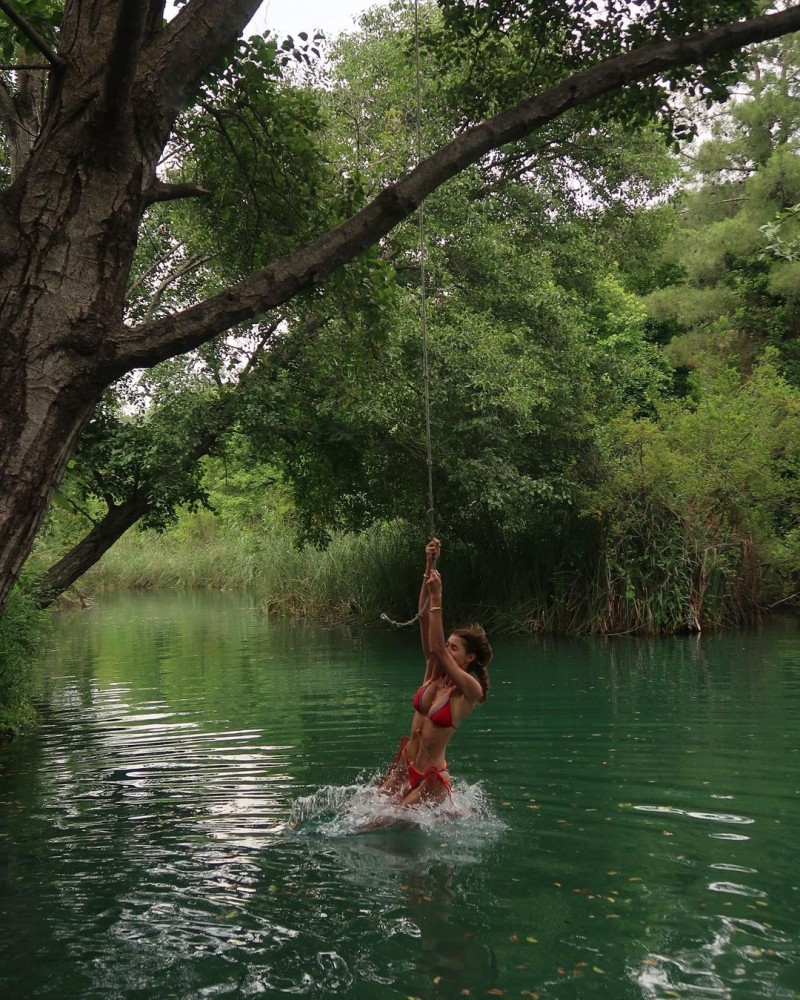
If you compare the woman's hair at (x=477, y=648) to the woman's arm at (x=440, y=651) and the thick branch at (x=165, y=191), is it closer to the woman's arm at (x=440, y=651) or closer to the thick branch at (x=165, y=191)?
the woman's arm at (x=440, y=651)

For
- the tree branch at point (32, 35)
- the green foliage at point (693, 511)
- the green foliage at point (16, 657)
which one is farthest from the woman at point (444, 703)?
the green foliage at point (693, 511)

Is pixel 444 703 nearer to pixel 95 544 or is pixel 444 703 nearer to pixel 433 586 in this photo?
pixel 433 586

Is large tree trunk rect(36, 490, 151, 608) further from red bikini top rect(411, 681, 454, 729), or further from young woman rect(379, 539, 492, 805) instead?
red bikini top rect(411, 681, 454, 729)

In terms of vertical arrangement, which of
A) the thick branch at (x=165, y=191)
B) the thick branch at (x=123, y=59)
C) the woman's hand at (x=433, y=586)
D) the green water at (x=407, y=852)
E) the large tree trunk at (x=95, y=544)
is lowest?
the green water at (x=407, y=852)

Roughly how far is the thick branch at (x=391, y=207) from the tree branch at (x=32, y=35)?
1.06 m

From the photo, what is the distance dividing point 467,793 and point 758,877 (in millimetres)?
2407

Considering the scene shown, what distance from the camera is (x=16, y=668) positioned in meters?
11.5

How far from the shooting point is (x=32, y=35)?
12.7 ft

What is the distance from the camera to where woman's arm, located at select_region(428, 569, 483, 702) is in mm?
6426

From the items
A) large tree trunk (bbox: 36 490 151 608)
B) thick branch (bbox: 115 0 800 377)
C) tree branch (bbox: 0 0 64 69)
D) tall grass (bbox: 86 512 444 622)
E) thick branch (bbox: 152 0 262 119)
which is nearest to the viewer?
tree branch (bbox: 0 0 64 69)

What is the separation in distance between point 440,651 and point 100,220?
3.47 m

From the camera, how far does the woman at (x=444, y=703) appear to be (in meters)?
6.68

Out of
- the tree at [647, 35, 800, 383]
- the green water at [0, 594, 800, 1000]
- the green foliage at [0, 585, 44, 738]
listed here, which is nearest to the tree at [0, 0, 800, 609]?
the green water at [0, 594, 800, 1000]

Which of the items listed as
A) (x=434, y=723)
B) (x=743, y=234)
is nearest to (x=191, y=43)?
(x=434, y=723)
